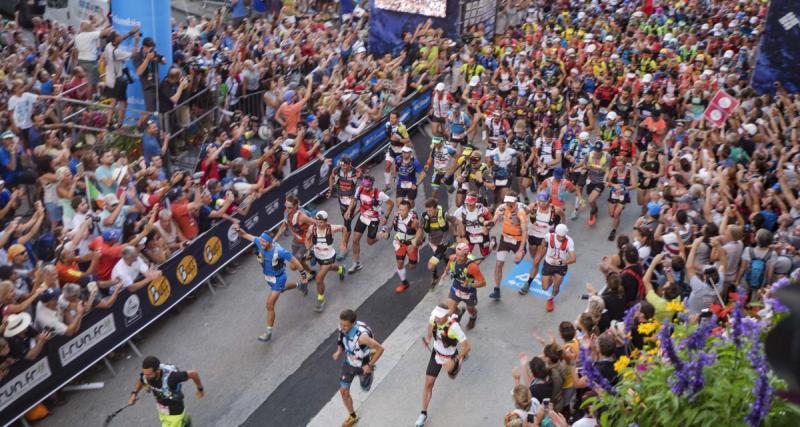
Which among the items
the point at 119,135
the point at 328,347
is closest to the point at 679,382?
the point at 328,347

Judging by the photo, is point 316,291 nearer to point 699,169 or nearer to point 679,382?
point 699,169

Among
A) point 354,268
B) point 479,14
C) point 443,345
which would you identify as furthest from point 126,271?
point 479,14

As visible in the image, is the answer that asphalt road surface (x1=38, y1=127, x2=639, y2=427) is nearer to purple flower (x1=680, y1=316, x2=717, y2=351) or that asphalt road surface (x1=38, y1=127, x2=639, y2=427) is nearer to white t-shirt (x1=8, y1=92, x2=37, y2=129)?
white t-shirt (x1=8, y1=92, x2=37, y2=129)

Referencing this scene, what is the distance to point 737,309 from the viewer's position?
5.88m

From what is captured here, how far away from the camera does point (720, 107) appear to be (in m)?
14.3

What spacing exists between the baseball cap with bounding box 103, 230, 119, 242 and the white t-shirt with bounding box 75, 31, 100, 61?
Answer: 6180mm

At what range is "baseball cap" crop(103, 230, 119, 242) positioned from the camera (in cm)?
1151

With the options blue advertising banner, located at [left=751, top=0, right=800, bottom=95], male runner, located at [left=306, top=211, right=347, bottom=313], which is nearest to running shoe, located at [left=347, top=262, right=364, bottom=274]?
male runner, located at [left=306, top=211, right=347, bottom=313]

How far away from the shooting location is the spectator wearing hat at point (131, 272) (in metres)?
11.0

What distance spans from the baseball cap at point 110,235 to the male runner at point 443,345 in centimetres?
459

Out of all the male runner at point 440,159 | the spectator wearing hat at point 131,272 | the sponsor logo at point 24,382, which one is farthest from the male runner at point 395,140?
the sponsor logo at point 24,382

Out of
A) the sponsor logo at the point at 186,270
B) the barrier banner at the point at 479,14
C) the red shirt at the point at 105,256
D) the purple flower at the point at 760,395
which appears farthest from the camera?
the barrier banner at the point at 479,14

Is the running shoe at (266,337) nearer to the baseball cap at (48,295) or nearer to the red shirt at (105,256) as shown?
the red shirt at (105,256)

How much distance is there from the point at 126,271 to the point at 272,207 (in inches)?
144
